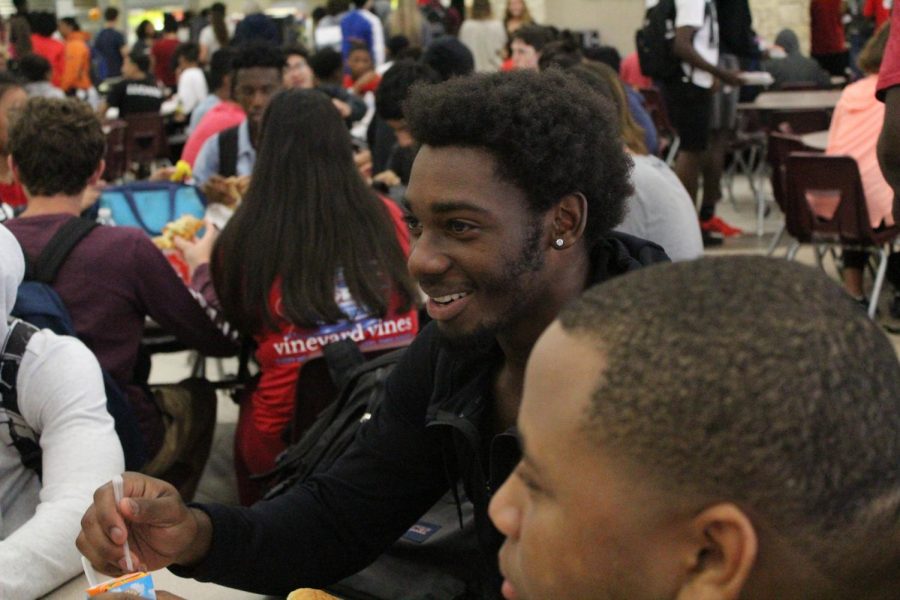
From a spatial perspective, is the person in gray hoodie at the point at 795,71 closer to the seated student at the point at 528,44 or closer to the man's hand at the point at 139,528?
the seated student at the point at 528,44

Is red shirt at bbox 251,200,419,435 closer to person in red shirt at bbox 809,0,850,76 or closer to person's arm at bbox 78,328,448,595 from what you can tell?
person's arm at bbox 78,328,448,595

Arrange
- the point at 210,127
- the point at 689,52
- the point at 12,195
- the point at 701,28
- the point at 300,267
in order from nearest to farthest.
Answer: the point at 300,267, the point at 12,195, the point at 210,127, the point at 689,52, the point at 701,28

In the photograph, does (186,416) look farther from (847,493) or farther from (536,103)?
(847,493)

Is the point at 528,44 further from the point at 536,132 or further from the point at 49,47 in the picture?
the point at 49,47

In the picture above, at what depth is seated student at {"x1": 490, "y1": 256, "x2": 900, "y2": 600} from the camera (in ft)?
3.04

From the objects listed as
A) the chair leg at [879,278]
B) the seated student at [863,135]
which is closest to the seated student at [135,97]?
the seated student at [863,135]

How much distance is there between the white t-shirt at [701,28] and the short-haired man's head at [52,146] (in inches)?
188

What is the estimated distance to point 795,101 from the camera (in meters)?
9.04

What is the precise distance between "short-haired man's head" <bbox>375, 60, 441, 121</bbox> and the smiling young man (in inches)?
155

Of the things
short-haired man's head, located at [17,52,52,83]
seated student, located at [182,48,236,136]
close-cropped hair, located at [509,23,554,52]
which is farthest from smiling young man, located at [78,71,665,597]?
short-haired man's head, located at [17,52,52,83]

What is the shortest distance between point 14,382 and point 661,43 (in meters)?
5.95

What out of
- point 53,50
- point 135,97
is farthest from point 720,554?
point 53,50

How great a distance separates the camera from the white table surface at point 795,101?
8.66m

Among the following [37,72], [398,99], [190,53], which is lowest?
[190,53]
